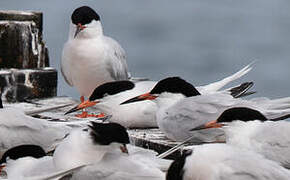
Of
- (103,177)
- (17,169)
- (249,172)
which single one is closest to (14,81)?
(17,169)

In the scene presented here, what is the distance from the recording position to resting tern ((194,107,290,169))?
4184 mm

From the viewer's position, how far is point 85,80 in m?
7.27

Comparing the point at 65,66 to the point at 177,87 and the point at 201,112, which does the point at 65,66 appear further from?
the point at 201,112

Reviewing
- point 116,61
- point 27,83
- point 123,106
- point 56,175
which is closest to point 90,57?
point 116,61

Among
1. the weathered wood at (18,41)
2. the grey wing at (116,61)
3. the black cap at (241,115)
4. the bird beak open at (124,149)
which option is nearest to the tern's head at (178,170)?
the bird beak open at (124,149)

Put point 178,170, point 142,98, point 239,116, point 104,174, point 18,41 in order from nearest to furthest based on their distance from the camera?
point 178,170 < point 104,174 < point 239,116 < point 142,98 < point 18,41

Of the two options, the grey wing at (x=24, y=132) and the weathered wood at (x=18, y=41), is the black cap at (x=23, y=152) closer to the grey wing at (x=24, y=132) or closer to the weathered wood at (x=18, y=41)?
the grey wing at (x=24, y=132)

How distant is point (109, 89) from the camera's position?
19.9 ft

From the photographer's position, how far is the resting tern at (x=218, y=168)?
3375 millimetres

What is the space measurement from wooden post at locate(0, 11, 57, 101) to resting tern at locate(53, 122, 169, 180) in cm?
380

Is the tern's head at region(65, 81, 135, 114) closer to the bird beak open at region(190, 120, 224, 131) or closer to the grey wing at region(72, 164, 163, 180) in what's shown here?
the bird beak open at region(190, 120, 224, 131)

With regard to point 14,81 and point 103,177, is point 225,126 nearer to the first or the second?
point 103,177

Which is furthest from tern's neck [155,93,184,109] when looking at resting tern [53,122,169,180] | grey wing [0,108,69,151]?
resting tern [53,122,169,180]

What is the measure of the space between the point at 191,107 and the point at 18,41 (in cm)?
333
